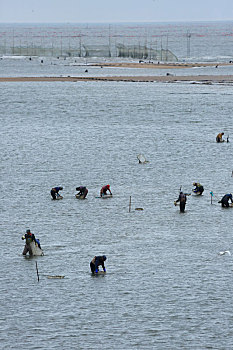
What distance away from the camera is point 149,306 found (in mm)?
36438

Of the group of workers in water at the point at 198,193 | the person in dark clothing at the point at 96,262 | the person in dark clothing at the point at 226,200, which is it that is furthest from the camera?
the person in dark clothing at the point at 226,200

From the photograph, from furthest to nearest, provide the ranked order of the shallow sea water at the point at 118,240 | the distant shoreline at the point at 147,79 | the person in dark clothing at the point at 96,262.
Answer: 1. the distant shoreline at the point at 147,79
2. the person in dark clothing at the point at 96,262
3. the shallow sea water at the point at 118,240

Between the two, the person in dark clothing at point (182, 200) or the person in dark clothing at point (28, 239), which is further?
the person in dark clothing at point (182, 200)

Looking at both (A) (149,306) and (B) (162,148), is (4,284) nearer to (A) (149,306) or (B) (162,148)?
(A) (149,306)

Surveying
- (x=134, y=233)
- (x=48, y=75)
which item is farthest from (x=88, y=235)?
(x=48, y=75)

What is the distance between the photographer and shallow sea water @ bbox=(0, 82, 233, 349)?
34125mm

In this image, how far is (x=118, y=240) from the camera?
1860 inches

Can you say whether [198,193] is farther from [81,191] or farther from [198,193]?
[81,191]

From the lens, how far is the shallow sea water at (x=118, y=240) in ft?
112

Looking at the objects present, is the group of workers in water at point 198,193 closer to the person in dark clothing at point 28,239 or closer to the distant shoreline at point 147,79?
the person in dark clothing at point 28,239

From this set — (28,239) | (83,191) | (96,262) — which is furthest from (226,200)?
(28,239)

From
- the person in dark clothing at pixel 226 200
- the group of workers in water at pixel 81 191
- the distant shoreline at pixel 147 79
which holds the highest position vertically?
the distant shoreline at pixel 147 79

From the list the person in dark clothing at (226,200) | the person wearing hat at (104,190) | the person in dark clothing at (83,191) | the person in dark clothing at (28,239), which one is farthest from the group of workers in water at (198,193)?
the person in dark clothing at (28,239)

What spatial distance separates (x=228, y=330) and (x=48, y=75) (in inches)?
6470
